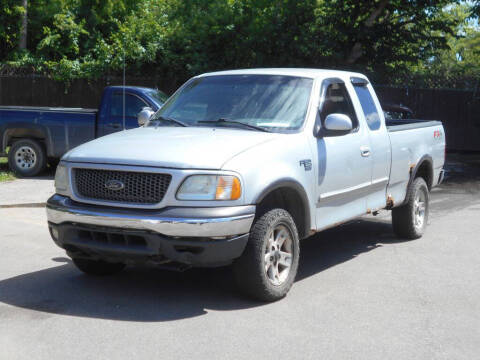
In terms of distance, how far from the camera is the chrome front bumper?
5273 millimetres

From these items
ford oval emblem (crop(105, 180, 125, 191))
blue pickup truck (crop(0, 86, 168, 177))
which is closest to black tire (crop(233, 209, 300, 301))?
ford oval emblem (crop(105, 180, 125, 191))

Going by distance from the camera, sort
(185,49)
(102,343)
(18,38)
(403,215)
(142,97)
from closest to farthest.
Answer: (102,343) < (403,215) < (142,97) < (185,49) < (18,38)

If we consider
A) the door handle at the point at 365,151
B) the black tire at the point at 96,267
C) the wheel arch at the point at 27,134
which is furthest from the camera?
the wheel arch at the point at 27,134

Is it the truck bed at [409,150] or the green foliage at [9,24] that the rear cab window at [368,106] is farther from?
the green foliage at [9,24]

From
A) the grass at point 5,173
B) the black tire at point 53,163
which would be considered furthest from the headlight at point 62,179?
the black tire at point 53,163

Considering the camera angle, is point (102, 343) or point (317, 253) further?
point (317, 253)

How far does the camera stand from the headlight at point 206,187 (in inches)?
211

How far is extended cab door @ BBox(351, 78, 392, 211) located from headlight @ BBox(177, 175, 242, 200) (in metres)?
2.43

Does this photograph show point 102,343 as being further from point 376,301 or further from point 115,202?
point 376,301

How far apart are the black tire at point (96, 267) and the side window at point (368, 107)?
2.98 metres

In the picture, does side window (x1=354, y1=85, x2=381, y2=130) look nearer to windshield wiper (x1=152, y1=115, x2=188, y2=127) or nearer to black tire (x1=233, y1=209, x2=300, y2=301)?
windshield wiper (x1=152, y1=115, x2=188, y2=127)

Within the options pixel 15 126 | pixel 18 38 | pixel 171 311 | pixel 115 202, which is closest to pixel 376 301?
pixel 171 311

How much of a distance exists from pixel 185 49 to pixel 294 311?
1662 cm

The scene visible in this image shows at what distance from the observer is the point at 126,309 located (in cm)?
556
